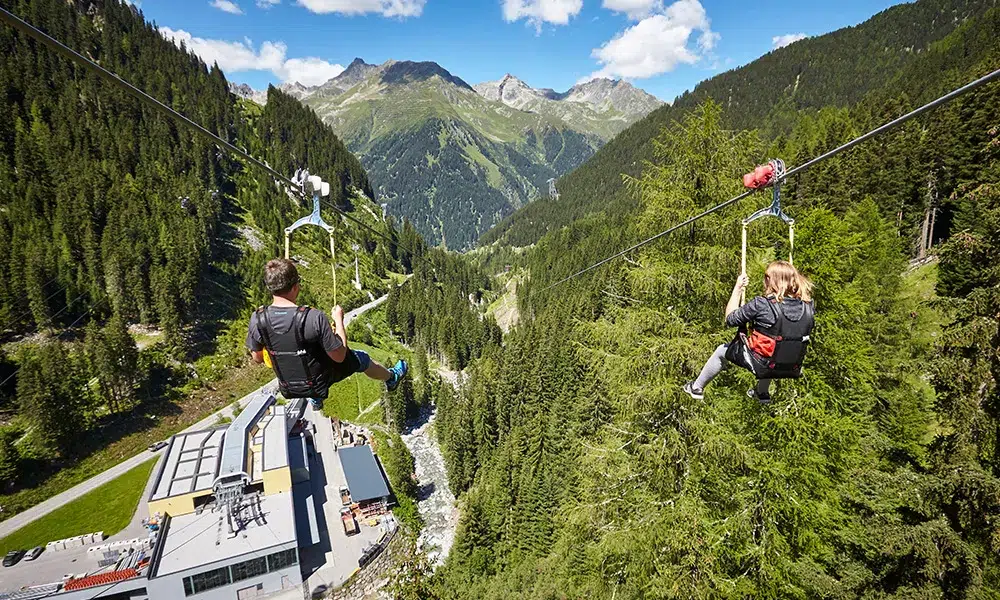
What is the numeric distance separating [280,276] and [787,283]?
19.6 feet

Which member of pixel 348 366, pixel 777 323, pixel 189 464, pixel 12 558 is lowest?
pixel 12 558

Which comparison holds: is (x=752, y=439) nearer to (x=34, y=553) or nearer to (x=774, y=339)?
(x=774, y=339)

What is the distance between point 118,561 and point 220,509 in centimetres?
713

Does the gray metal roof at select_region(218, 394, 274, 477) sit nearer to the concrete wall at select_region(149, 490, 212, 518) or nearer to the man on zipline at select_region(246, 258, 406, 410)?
the concrete wall at select_region(149, 490, 212, 518)

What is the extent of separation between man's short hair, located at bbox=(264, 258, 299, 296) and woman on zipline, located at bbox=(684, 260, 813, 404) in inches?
210

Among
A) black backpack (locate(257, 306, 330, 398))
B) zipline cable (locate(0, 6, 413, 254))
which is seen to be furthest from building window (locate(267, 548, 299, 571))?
zipline cable (locate(0, 6, 413, 254))

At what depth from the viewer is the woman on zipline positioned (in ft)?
16.3

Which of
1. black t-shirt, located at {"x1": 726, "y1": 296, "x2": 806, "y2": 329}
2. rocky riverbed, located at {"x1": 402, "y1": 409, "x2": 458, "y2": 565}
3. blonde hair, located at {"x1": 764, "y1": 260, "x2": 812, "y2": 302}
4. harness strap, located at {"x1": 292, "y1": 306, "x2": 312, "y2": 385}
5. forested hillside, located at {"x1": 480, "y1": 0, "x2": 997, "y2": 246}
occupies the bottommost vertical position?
rocky riverbed, located at {"x1": 402, "y1": 409, "x2": 458, "y2": 565}

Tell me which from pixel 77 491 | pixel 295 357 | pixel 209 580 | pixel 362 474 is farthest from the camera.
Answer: pixel 362 474

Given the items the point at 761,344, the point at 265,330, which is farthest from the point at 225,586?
the point at 761,344

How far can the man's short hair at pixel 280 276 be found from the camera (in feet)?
16.9

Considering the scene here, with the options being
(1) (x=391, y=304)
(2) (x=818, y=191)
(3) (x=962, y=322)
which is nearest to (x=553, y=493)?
(3) (x=962, y=322)

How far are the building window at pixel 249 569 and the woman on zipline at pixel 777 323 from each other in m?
31.4

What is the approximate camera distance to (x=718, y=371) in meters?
6.32
